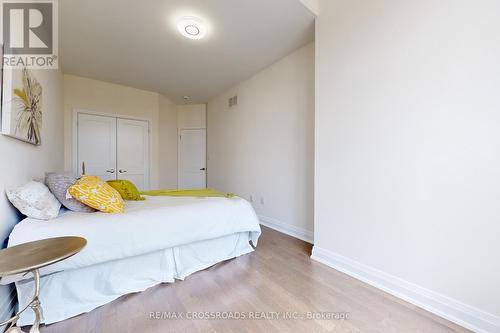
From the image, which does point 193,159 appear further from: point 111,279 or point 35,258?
point 35,258

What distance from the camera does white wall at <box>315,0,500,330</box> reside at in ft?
4.35

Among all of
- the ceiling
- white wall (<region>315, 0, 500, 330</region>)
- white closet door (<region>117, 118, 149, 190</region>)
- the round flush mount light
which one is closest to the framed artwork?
the ceiling

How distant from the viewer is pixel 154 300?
1626 mm

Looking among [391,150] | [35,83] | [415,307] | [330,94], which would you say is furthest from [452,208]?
[35,83]

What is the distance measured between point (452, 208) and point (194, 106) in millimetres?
5130

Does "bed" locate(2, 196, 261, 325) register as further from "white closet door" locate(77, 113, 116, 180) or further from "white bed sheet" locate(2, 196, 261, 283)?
"white closet door" locate(77, 113, 116, 180)

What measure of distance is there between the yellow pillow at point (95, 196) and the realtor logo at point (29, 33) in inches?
36.0

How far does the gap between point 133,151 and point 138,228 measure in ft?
10.6

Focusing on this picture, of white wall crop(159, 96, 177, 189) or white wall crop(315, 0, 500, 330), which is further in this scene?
white wall crop(159, 96, 177, 189)

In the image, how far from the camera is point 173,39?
8.91 ft

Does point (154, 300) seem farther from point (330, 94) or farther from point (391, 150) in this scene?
point (330, 94)

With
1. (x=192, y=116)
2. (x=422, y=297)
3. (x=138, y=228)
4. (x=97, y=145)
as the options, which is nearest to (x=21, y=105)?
(x=138, y=228)

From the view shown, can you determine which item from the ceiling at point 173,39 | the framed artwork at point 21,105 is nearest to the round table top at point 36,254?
the framed artwork at point 21,105

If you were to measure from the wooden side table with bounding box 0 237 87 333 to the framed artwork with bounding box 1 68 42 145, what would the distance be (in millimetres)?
876
